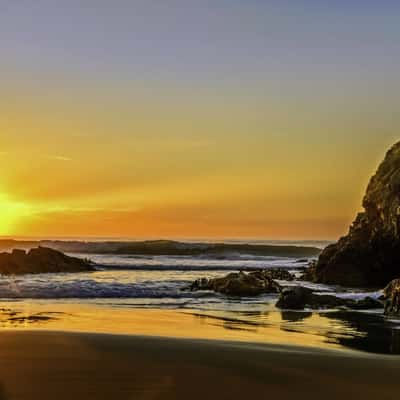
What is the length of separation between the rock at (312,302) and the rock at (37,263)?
13121 mm

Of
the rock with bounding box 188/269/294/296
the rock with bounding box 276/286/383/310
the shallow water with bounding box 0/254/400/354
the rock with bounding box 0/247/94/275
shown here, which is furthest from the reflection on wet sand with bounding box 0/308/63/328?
the rock with bounding box 0/247/94/275

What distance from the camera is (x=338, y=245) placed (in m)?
27.6

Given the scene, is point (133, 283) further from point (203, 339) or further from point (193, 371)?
point (193, 371)

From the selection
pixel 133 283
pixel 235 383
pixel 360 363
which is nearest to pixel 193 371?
pixel 235 383

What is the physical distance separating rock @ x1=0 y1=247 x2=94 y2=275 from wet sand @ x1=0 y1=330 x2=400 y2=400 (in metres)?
17.3

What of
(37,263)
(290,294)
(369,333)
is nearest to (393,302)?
(290,294)

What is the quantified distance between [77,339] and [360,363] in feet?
12.9

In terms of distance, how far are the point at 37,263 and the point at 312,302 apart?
14.8 m

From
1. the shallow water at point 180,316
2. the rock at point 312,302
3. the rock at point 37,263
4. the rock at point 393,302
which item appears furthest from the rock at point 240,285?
the rock at point 37,263

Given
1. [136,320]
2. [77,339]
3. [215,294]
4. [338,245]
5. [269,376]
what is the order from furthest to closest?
[338,245], [215,294], [136,320], [77,339], [269,376]

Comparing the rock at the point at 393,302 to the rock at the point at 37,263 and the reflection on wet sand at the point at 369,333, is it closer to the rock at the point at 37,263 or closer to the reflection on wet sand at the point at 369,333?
the reflection on wet sand at the point at 369,333

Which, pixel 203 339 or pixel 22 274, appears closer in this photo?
pixel 203 339

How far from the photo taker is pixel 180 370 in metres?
7.01

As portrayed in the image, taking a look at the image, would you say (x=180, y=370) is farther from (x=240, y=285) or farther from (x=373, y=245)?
(x=373, y=245)
